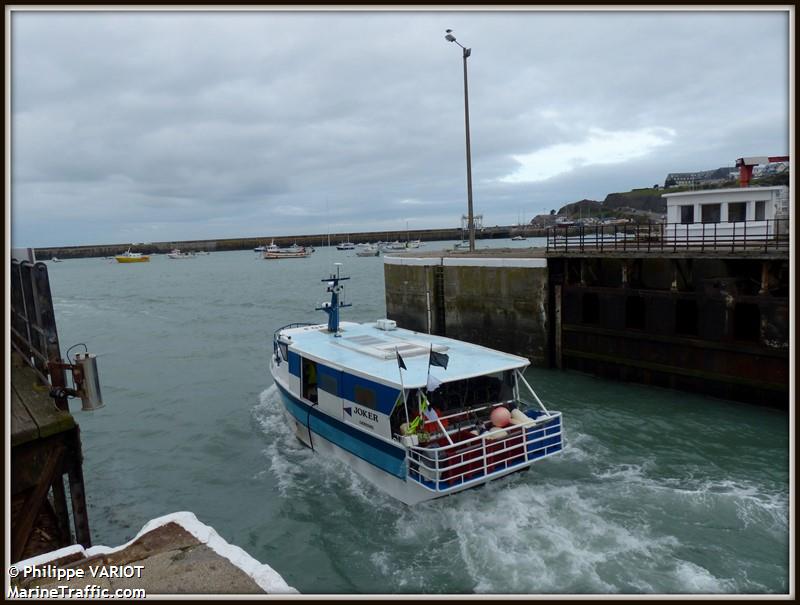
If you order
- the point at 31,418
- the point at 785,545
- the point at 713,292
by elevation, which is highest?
the point at 713,292

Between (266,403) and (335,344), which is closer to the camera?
(335,344)

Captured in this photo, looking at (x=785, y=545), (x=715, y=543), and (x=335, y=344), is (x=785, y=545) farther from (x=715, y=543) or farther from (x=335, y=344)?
(x=335, y=344)

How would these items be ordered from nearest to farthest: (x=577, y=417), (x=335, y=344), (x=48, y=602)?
(x=48, y=602), (x=335, y=344), (x=577, y=417)

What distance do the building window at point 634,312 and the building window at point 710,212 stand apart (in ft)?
16.7

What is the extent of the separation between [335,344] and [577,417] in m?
7.52

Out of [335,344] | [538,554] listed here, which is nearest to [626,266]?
[335,344]

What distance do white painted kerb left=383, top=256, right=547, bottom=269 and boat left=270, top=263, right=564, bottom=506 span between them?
345 inches

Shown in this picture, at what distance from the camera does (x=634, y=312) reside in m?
20.7

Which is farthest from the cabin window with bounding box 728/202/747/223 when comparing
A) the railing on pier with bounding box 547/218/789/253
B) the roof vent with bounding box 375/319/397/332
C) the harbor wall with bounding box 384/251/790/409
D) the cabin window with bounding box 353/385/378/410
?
the cabin window with bounding box 353/385/378/410

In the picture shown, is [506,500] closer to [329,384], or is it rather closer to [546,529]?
[546,529]

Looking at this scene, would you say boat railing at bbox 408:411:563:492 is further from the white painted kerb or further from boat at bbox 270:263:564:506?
the white painted kerb

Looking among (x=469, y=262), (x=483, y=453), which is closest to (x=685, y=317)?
(x=469, y=262)

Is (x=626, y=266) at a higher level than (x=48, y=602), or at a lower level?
higher

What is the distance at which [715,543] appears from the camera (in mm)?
10383
